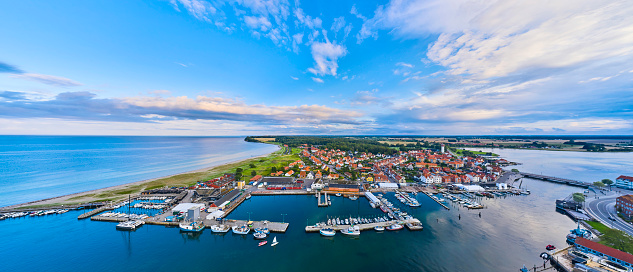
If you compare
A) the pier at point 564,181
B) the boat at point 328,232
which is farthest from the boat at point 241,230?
the pier at point 564,181

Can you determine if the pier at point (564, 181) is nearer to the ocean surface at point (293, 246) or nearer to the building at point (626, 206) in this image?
the building at point (626, 206)

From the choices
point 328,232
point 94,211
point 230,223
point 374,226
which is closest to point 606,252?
point 374,226

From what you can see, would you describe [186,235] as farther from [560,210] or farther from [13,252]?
[560,210]

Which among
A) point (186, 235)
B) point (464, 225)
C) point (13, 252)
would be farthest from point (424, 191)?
point (13, 252)

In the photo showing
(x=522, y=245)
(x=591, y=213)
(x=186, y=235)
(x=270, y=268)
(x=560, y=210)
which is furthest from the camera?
(x=560, y=210)

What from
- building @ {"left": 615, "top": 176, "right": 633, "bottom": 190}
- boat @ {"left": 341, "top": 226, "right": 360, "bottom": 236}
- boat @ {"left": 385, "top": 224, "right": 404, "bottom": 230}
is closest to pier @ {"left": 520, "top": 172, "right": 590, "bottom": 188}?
building @ {"left": 615, "top": 176, "right": 633, "bottom": 190}

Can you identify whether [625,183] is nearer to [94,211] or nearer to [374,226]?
[374,226]
